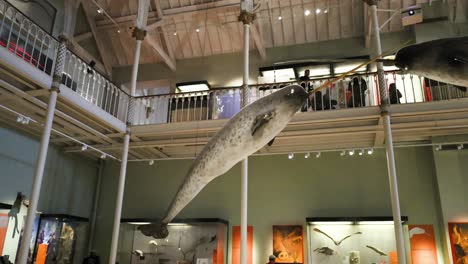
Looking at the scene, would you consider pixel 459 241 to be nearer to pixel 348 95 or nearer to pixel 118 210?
pixel 348 95

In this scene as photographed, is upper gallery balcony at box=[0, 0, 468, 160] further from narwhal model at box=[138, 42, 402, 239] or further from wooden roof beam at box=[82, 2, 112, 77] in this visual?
narwhal model at box=[138, 42, 402, 239]

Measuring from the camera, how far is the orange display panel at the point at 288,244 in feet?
38.4

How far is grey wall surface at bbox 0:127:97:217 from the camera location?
35.7 feet

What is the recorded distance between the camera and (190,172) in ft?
9.04

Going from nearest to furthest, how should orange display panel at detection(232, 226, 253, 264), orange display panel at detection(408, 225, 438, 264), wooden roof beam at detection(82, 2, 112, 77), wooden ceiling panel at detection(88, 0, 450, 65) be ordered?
orange display panel at detection(408, 225, 438, 264) < orange display panel at detection(232, 226, 253, 264) < wooden ceiling panel at detection(88, 0, 450, 65) < wooden roof beam at detection(82, 2, 112, 77)

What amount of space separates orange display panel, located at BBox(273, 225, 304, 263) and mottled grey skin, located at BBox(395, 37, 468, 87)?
1048cm

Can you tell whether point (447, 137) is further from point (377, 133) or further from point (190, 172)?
point (190, 172)

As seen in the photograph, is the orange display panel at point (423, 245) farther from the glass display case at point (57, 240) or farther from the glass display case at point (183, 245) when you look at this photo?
the glass display case at point (57, 240)

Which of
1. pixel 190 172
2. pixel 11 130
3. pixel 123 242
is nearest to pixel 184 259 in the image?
pixel 123 242

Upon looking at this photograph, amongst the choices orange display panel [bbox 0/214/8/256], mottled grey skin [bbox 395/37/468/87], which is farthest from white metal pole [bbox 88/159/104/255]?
mottled grey skin [bbox 395/37/468/87]

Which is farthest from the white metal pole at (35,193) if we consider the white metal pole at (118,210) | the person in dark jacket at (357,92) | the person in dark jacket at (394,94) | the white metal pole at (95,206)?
the person in dark jacket at (394,94)

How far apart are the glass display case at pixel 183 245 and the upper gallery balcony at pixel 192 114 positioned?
97.9 inches

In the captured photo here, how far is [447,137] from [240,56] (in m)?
7.53

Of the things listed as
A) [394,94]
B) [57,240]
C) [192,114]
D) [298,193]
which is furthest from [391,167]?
[57,240]
